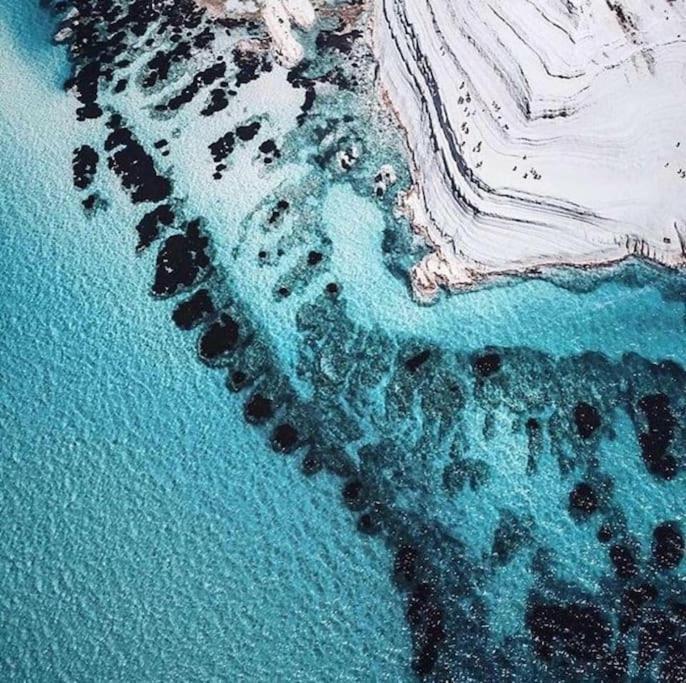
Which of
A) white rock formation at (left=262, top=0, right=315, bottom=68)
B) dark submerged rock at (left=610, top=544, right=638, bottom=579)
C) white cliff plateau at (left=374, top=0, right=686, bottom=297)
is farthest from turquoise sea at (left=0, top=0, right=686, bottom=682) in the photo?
white rock formation at (left=262, top=0, right=315, bottom=68)

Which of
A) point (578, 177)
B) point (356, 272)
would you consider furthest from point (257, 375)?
point (578, 177)

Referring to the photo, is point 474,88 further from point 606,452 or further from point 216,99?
point 606,452

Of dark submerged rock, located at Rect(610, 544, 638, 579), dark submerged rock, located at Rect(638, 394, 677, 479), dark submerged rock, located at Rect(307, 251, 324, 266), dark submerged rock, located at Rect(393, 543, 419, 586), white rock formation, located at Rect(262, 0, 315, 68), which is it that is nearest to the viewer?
dark submerged rock, located at Rect(610, 544, 638, 579)

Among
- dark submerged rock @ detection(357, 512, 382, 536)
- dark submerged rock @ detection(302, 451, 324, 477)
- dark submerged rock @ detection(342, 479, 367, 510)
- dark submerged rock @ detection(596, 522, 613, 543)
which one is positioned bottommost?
dark submerged rock @ detection(596, 522, 613, 543)

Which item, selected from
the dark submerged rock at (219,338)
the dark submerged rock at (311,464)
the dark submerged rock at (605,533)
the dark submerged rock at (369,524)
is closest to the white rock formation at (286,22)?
the dark submerged rock at (219,338)

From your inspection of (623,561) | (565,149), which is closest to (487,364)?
(623,561)

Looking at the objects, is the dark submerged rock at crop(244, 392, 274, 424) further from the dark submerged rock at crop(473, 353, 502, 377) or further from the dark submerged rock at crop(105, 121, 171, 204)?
the dark submerged rock at crop(105, 121, 171, 204)

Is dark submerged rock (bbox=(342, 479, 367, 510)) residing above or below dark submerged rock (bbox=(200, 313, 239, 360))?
below

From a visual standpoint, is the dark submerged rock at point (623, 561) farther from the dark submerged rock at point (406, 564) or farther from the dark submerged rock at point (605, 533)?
the dark submerged rock at point (406, 564)
